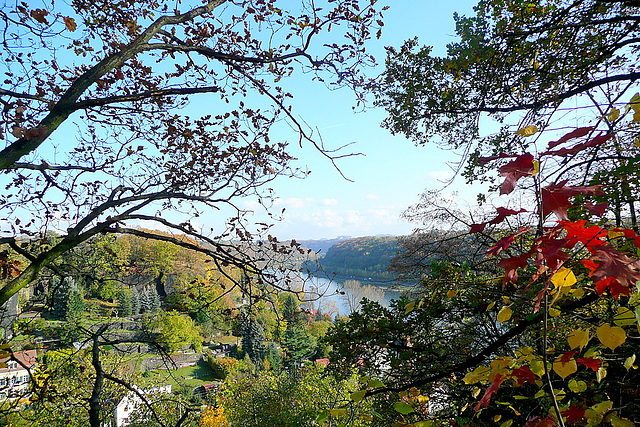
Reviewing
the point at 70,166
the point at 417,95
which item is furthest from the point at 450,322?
the point at 70,166

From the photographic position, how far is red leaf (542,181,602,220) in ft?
2.16

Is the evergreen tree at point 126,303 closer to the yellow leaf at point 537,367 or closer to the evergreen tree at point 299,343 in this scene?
the evergreen tree at point 299,343

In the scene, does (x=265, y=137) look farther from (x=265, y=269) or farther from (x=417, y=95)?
(x=417, y=95)

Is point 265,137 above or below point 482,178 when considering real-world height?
above

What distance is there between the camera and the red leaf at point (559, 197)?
2.16ft

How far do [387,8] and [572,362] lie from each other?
98.5 inches

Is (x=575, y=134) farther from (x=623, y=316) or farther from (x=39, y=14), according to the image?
(x=39, y=14)

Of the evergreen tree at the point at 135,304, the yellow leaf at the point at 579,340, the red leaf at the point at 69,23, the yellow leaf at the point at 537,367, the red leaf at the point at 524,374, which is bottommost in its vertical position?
the evergreen tree at the point at 135,304

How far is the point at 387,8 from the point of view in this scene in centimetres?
245

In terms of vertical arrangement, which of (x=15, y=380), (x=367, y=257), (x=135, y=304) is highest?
(x=367, y=257)

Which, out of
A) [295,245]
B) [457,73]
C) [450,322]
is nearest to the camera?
[450,322]

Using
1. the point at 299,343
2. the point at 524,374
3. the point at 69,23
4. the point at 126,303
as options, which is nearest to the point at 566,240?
the point at 524,374

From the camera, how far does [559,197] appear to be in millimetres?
681

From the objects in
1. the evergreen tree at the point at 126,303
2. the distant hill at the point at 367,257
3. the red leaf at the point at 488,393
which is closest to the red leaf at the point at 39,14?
the red leaf at the point at 488,393
